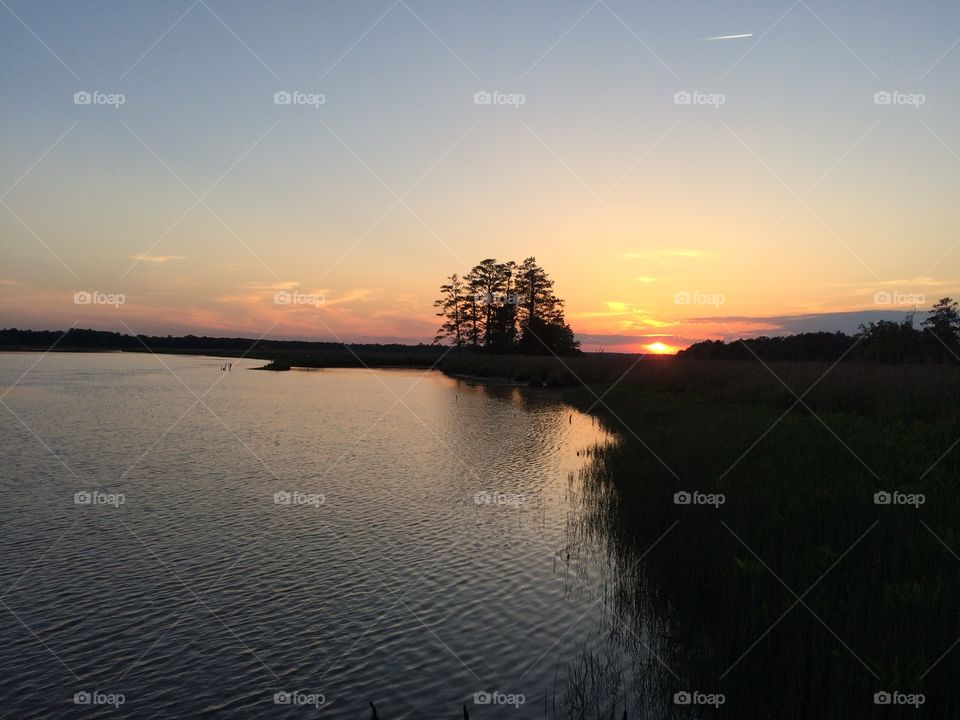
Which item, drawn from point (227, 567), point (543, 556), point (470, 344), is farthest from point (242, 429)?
point (470, 344)

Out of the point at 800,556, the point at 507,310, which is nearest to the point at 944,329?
the point at 800,556

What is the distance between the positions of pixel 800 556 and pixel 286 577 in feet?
31.2

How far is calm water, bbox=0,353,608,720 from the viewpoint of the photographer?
871 centimetres

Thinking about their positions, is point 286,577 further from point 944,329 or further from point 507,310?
point 507,310

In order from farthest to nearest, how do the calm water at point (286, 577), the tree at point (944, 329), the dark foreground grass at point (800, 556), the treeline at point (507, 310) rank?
the treeline at point (507, 310)
the tree at point (944, 329)
the calm water at point (286, 577)
the dark foreground grass at point (800, 556)

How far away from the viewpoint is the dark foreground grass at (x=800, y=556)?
7.43 metres

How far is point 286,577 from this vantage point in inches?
499

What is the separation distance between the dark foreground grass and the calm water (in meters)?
1.42

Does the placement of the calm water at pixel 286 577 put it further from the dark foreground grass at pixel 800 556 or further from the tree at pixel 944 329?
the tree at pixel 944 329

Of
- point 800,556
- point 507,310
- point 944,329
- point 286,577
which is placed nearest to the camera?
point 800,556

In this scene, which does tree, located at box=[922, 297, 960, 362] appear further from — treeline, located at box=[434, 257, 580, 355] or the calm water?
treeline, located at box=[434, 257, 580, 355]

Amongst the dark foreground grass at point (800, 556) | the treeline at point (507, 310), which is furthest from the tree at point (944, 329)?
the treeline at point (507, 310)

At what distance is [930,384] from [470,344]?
99609mm

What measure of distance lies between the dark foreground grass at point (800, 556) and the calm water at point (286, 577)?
1422 mm
